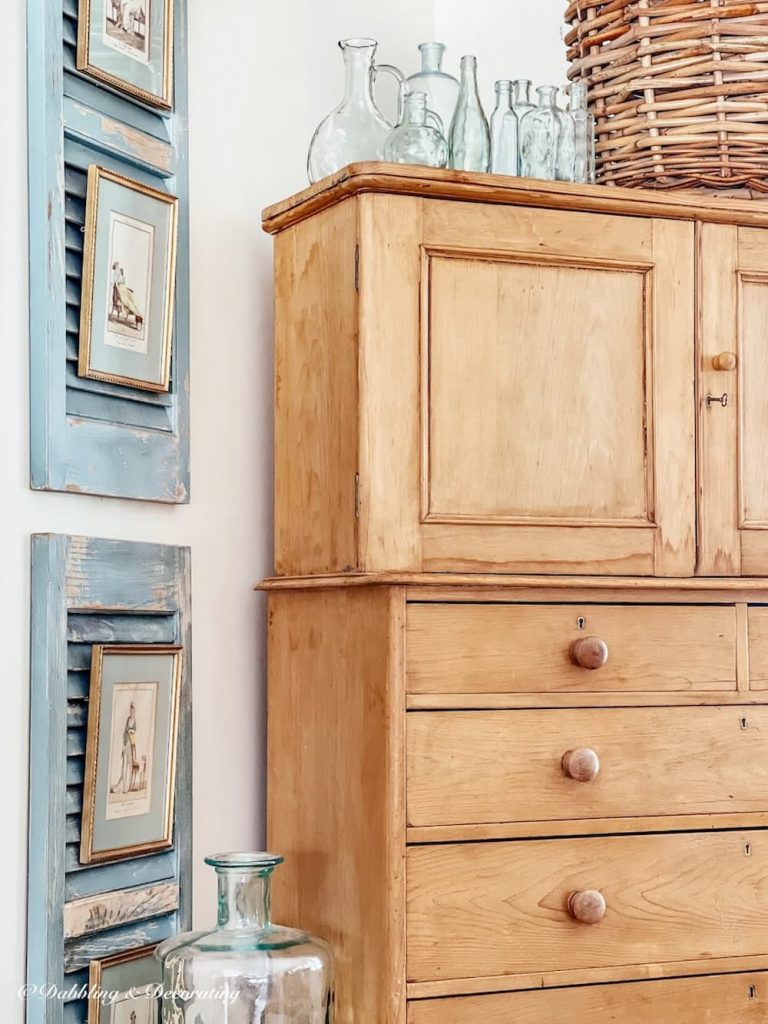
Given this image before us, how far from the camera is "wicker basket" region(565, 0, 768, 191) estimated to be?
77.2 inches

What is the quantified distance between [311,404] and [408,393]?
0.68 ft

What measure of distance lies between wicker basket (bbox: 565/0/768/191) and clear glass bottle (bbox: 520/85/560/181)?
0.10 metres

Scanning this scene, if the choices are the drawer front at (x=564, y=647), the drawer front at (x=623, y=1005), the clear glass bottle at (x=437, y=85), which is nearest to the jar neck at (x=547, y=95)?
the clear glass bottle at (x=437, y=85)

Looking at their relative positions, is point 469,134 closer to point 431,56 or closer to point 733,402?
point 431,56

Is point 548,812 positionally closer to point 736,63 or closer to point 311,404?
point 311,404

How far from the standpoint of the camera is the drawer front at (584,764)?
1.74 metres

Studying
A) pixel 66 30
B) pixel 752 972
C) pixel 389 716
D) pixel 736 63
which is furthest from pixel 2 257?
pixel 752 972

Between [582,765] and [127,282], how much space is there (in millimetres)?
879

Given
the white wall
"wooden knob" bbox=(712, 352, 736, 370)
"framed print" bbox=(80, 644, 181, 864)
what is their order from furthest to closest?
1. the white wall
2. "wooden knob" bbox=(712, 352, 736, 370)
3. "framed print" bbox=(80, 644, 181, 864)

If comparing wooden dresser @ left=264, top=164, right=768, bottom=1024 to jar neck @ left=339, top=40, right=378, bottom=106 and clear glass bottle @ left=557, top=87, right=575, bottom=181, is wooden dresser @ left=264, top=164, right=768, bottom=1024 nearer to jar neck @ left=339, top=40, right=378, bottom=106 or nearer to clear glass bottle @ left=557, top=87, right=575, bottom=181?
clear glass bottle @ left=557, top=87, right=575, bottom=181

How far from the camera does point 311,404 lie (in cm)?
195

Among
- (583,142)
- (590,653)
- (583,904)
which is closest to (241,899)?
(583,904)

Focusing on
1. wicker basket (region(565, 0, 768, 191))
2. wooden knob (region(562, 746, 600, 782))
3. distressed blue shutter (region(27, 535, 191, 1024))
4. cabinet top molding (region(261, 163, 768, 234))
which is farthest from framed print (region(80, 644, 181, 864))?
wicker basket (region(565, 0, 768, 191))

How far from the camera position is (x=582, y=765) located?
1771 millimetres
